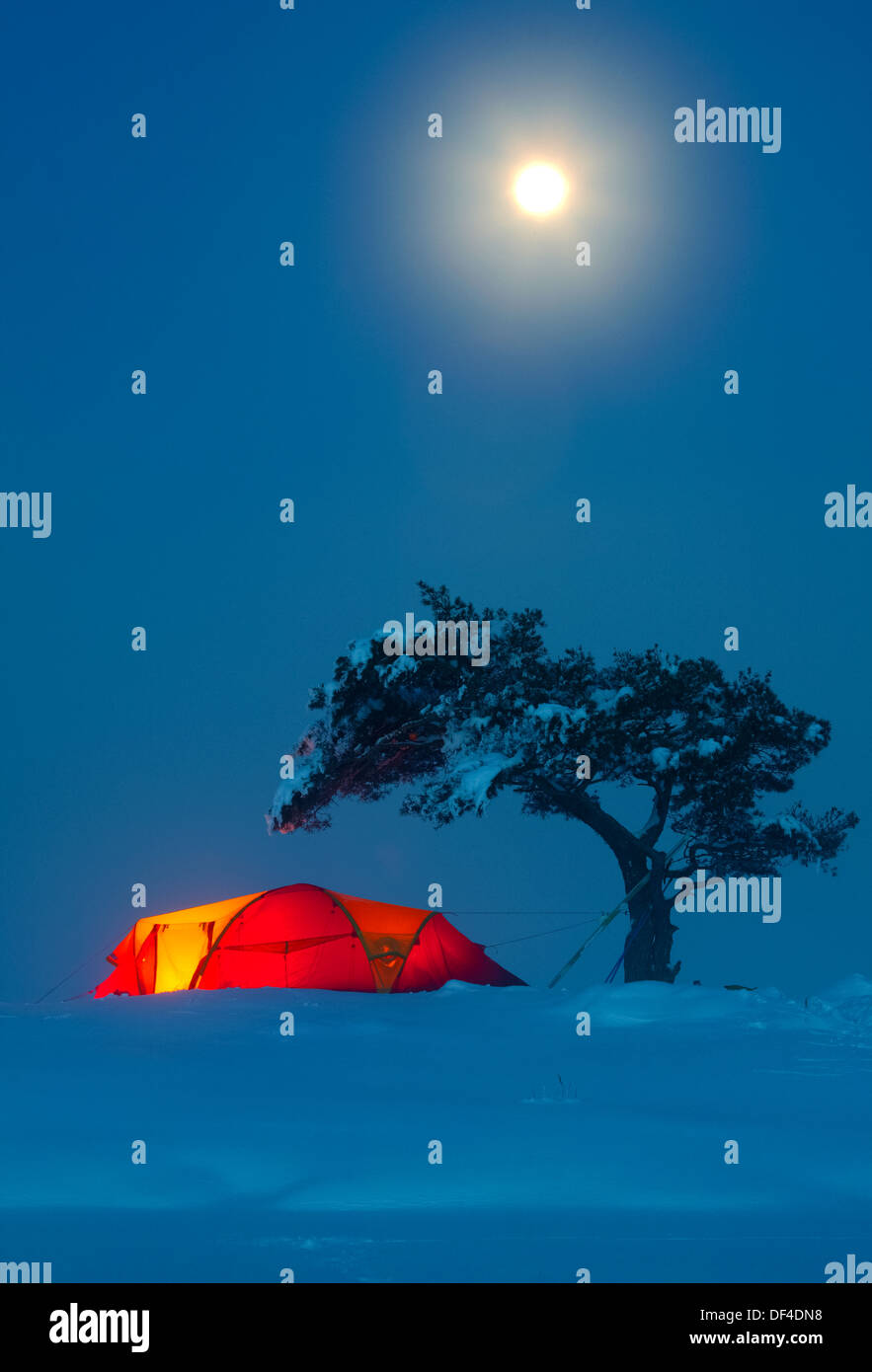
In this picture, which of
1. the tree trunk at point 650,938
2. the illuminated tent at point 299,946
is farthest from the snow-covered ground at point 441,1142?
the illuminated tent at point 299,946

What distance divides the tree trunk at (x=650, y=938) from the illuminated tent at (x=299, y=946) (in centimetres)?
387

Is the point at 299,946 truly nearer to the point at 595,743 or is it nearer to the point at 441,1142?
the point at 595,743

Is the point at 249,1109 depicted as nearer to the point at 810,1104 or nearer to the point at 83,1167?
the point at 83,1167

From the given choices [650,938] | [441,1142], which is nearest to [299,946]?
[650,938]

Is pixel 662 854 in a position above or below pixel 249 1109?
above

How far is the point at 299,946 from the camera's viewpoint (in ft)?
77.7

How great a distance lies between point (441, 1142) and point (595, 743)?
42.2ft

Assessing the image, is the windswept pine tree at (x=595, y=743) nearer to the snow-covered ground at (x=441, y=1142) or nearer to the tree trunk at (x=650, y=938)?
the tree trunk at (x=650, y=938)

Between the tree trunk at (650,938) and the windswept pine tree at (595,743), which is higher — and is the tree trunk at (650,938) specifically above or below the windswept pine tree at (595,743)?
below

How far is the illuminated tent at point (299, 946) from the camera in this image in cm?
2347
